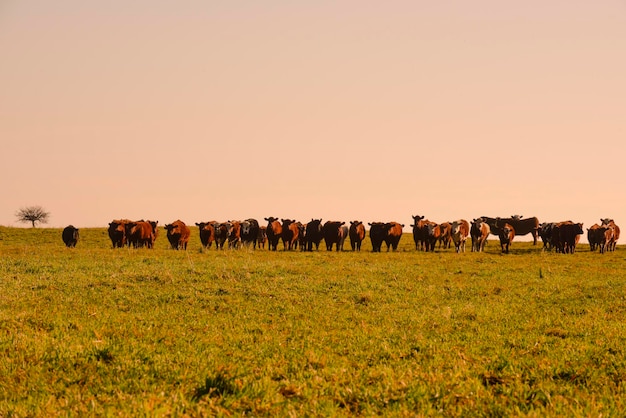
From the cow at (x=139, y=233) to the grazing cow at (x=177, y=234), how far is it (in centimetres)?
147

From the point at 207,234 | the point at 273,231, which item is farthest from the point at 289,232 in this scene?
the point at 207,234

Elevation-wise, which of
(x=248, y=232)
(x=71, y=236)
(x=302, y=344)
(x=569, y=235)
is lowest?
(x=302, y=344)

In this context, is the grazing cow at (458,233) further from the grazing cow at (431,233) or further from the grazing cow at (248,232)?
the grazing cow at (248,232)

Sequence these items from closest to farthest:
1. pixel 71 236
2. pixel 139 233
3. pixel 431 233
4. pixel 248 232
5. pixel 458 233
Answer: pixel 431 233
pixel 139 233
pixel 458 233
pixel 248 232
pixel 71 236

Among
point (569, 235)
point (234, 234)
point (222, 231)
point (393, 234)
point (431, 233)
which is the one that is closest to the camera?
point (431, 233)

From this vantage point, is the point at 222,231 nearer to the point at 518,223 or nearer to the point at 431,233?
the point at 431,233

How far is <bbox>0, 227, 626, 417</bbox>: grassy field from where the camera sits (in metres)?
7.12

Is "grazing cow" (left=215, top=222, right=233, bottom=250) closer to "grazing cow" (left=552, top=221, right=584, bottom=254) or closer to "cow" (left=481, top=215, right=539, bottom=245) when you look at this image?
"grazing cow" (left=552, top=221, right=584, bottom=254)

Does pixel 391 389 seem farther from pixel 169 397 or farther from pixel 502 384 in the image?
pixel 169 397

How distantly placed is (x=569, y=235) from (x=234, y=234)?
79.5 feet

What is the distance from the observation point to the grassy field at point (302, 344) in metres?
7.12

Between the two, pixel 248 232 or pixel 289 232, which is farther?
pixel 248 232

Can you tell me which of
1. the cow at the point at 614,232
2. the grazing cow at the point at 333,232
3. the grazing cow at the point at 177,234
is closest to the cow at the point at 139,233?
the grazing cow at the point at 177,234

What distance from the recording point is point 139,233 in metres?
40.4
